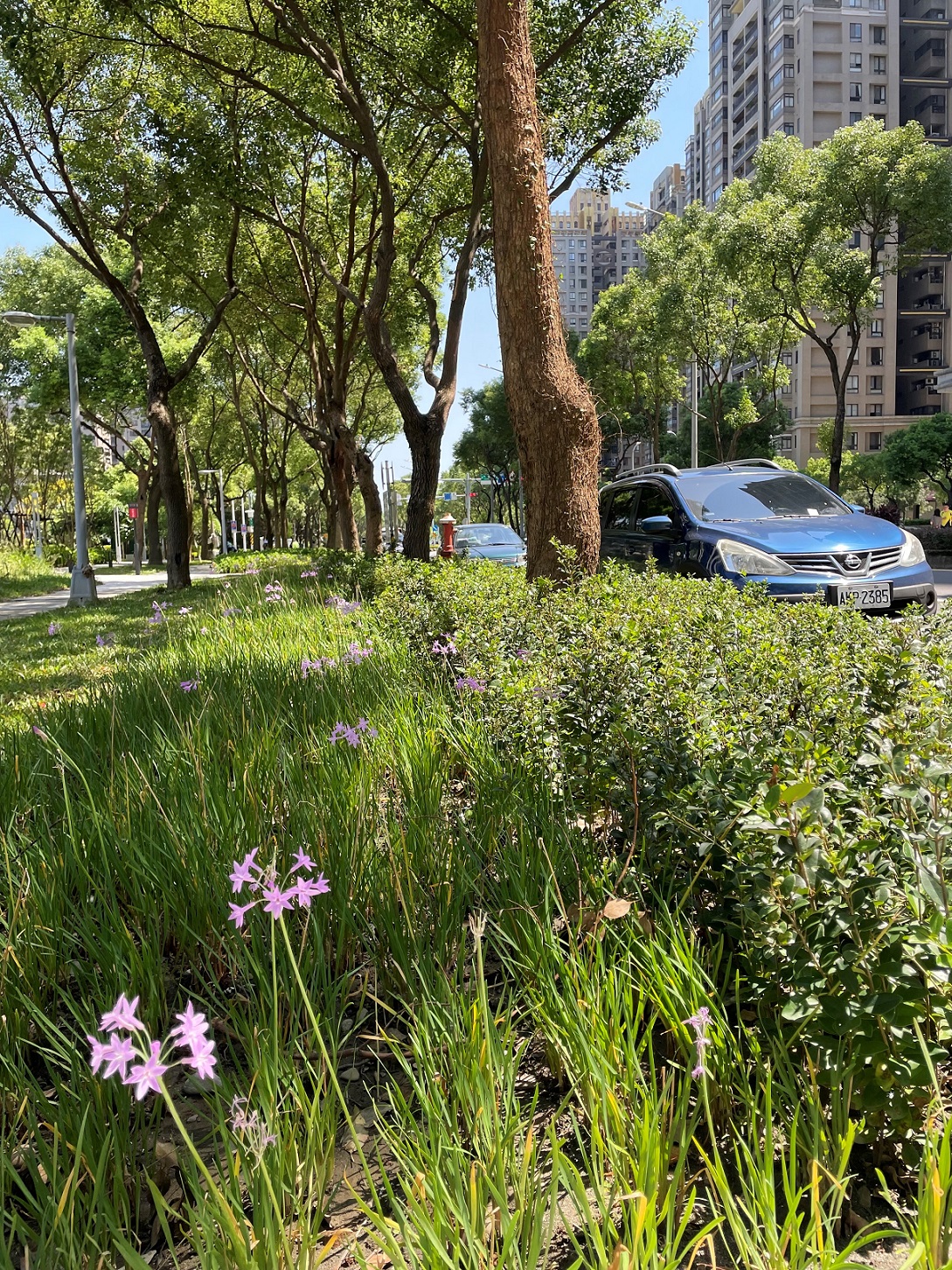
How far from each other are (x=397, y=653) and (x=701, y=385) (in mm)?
62557

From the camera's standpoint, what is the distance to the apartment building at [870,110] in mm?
69062

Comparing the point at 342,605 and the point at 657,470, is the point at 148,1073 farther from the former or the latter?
the point at 657,470

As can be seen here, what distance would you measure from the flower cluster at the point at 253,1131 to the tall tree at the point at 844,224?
91.1 feet

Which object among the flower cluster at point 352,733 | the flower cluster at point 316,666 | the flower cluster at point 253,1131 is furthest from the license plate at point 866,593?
the flower cluster at point 253,1131

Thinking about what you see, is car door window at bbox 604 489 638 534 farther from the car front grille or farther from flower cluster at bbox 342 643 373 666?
flower cluster at bbox 342 643 373 666

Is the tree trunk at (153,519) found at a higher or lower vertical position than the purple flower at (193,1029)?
higher

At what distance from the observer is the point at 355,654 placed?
15.5 feet

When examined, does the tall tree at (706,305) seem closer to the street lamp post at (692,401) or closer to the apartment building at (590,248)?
the street lamp post at (692,401)

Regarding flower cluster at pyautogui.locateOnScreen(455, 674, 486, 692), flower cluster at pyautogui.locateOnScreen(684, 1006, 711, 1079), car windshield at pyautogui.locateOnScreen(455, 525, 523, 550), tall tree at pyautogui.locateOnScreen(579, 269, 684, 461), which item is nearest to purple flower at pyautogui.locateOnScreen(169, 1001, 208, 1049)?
flower cluster at pyautogui.locateOnScreen(684, 1006, 711, 1079)

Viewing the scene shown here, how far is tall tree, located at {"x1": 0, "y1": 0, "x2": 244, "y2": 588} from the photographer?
44.7 ft

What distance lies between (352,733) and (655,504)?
6708mm

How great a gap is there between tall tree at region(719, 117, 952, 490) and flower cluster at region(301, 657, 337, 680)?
25.1m

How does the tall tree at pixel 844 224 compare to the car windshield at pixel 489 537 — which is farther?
the tall tree at pixel 844 224

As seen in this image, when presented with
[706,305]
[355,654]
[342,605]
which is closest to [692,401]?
[706,305]
